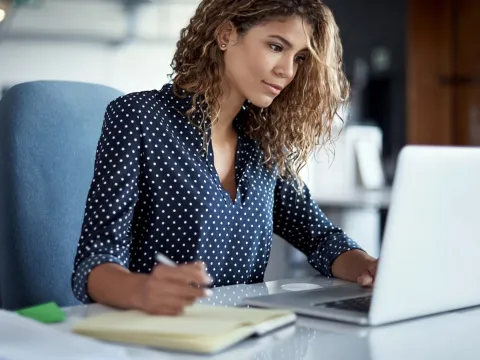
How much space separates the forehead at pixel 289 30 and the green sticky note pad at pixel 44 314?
0.65m

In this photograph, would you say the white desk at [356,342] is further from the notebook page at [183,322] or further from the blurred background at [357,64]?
the blurred background at [357,64]

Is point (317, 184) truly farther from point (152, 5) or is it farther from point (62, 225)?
point (62, 225)

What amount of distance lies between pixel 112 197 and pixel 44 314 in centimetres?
32

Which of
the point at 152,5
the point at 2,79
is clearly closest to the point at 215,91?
the point at 2,79

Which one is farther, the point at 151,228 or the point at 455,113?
the point at 455,113

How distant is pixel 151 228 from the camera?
1.46m

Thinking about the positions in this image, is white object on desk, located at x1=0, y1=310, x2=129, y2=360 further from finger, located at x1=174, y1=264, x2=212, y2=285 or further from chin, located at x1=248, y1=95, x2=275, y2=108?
chin, located at x1=248, y1=95, x2=275, y2=108

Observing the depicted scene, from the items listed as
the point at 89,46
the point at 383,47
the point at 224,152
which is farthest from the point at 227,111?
the point at 383,47

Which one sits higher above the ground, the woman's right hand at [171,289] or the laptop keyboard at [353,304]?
the woman's right hand at [171,289]

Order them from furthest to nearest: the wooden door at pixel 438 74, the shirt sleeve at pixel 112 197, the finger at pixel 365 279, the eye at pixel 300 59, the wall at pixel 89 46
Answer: the wooden door at pixel 438 74
the wall at pixel 89 46
the eye at pixel 300 59
the finger at pixel 365 279
the shirt sleeve at pixel 112 197

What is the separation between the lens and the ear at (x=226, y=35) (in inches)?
60.5

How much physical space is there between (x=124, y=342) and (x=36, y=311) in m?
0.17

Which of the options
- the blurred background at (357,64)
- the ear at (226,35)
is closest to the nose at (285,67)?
the ear at (226,35)

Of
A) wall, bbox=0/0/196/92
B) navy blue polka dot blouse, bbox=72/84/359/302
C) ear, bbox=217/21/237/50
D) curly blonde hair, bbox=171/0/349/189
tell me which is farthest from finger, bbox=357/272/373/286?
wall, bbox=0/0/196/92
